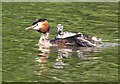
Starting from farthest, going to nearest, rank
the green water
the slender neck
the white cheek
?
the white cheek
the slender neck
the green water

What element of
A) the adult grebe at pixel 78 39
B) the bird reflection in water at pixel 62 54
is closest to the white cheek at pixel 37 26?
the adult grebe at pixel 78 39

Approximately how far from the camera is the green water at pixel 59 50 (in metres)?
16.2

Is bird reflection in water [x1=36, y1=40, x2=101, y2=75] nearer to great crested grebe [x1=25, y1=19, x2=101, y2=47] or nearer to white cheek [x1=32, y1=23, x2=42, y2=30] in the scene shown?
great crested grebe [x1=25, y1=19, x2=101, y2=47]

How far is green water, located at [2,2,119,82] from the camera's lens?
16172mm

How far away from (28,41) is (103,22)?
13.4 feet

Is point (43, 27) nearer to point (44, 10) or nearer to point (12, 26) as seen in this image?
point (12, 26)

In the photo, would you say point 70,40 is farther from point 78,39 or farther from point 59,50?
point 59,50

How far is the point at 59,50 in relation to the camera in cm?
1934

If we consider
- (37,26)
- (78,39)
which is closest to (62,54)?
(78,39)

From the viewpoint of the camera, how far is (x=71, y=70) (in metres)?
16.6

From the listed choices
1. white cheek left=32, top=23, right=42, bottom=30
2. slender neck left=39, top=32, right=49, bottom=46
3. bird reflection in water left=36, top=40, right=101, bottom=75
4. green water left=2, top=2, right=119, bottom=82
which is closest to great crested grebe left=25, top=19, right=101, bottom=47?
slender neck left=39, top=32, right=49, bottom=46

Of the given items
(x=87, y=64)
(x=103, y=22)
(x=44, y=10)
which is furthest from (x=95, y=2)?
(x=87, y=64)

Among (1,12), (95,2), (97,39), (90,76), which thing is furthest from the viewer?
(95,2)

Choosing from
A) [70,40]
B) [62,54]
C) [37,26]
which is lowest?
[62,54]
